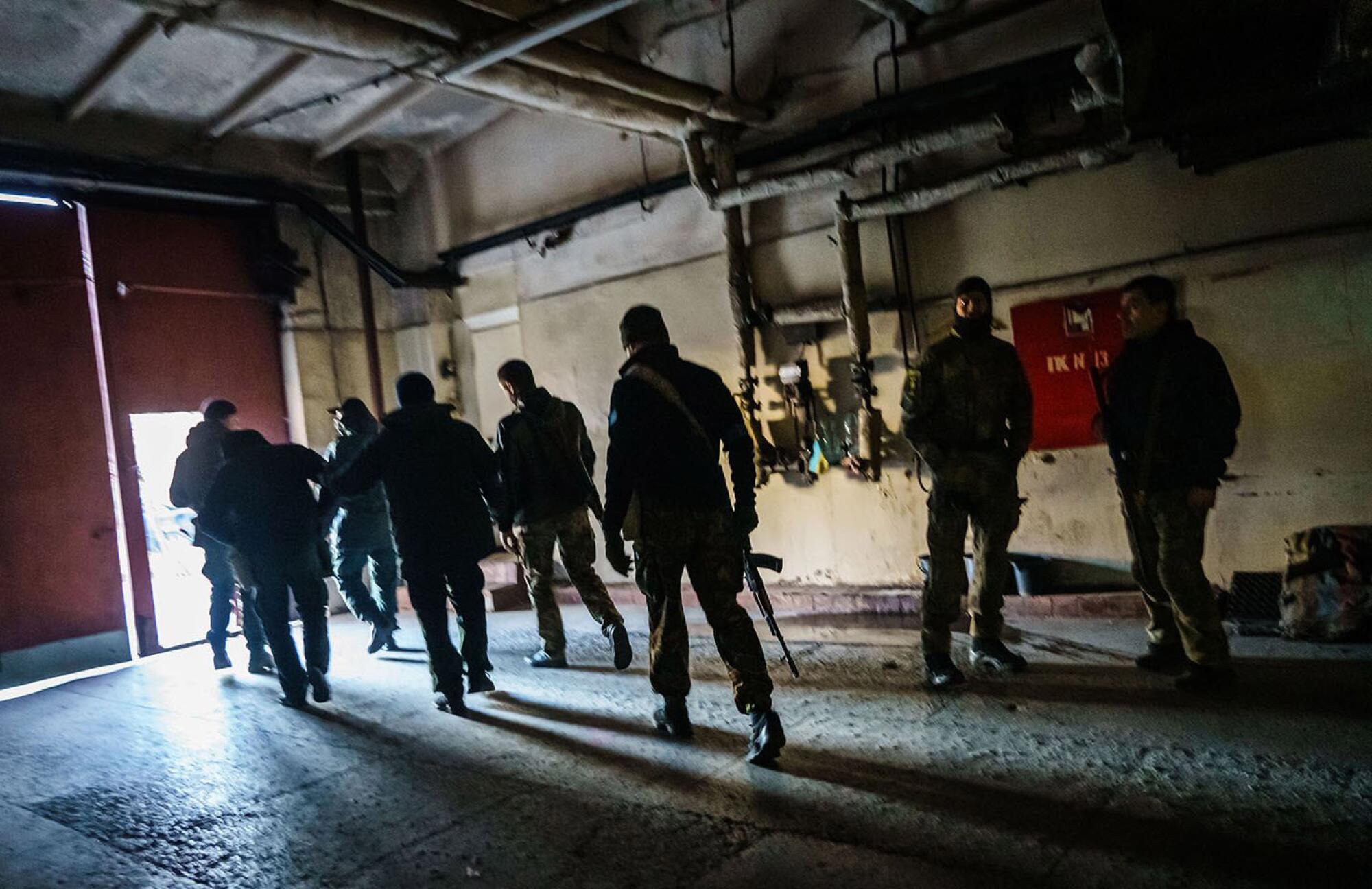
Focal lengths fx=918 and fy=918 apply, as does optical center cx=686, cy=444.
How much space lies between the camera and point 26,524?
25.0 ft

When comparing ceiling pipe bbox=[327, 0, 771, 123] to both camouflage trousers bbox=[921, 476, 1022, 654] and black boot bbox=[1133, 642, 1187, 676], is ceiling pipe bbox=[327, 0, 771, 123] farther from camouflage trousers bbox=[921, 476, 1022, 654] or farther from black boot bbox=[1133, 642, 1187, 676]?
black boot bbox=[1133, 642, 1187, 676]

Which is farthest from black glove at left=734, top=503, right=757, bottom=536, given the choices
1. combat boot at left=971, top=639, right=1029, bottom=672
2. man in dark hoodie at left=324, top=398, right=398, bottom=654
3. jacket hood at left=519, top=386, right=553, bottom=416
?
man in dark hoodie at left=324, top=398, right=398, bottom=654

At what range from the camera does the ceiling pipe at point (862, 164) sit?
5.86 m

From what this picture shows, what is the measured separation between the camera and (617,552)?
4312 mm

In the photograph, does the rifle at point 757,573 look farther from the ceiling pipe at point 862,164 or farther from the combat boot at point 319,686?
the ceiling pipe at point 862,164

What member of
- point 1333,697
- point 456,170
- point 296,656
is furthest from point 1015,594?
point 456,170

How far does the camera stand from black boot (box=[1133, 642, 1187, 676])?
4.65 metres

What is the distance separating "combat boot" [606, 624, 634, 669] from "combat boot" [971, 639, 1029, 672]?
2.12m

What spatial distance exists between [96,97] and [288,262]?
231 centimetres

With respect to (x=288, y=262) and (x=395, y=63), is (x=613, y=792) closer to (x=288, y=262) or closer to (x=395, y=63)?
(x=395, y=63)

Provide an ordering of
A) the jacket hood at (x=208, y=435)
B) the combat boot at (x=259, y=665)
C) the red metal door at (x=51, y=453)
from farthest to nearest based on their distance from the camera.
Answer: the red metal door at (x=51, y=453)
the jacket hood at (x=208, y=435)
the combat boot at (x=259, y=665)

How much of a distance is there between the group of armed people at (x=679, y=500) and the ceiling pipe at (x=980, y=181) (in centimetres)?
129

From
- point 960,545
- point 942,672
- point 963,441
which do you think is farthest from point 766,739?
point 963,441

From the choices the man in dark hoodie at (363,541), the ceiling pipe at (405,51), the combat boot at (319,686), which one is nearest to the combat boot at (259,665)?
the man in dark hoodie at (363,541)
